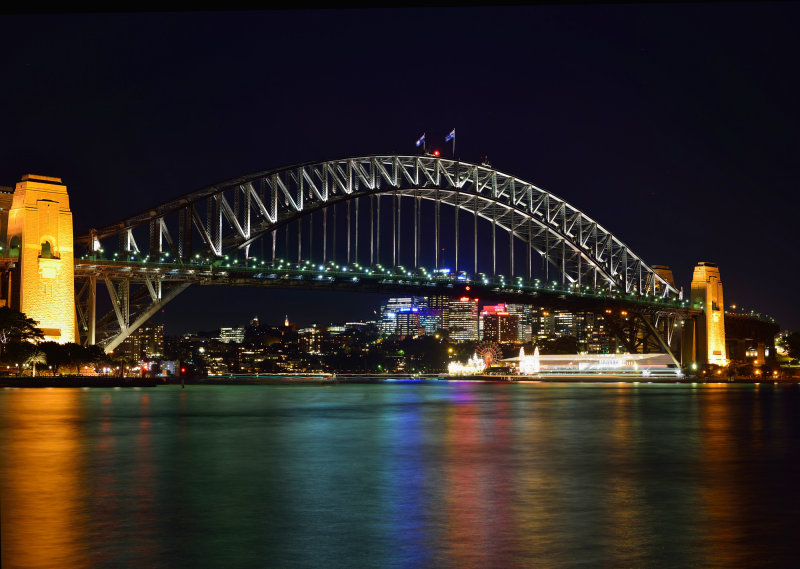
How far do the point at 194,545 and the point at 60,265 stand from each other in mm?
52182

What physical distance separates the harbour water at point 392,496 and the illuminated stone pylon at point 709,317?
84.5 metres

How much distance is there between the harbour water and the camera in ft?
28.4

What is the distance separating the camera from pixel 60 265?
5766 centimetres

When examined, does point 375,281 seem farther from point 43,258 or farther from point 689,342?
point 689,342

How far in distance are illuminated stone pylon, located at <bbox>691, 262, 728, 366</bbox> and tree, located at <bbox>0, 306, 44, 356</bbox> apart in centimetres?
7520

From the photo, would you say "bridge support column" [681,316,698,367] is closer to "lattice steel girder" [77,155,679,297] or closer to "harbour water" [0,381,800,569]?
"lattice steel girder" [77,155,679,297]

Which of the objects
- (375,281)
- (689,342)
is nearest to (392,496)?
(375,281)

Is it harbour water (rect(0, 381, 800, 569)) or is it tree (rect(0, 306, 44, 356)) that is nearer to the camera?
harbour water (rect(0, 381, 800, 569))

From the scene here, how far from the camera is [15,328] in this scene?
52875 mm

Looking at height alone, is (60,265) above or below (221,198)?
below

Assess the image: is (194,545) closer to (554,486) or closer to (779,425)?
(554,486)

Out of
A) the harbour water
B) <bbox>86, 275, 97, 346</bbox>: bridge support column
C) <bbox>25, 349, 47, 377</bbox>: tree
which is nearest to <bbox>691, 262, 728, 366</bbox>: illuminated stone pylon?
<bbox>86, 275, 97, 346</bbox>: bridge support column

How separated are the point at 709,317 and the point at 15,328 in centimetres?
7748

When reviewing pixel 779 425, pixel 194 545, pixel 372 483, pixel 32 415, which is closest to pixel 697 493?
pixel 372 483
